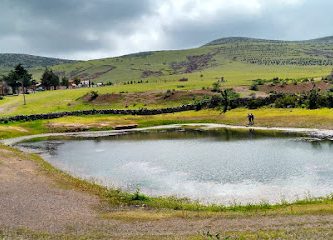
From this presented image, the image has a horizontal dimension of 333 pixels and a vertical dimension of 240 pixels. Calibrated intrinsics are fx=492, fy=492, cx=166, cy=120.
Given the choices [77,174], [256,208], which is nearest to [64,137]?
[77,174]

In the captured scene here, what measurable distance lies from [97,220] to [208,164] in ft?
79.2

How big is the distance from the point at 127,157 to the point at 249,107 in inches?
2170

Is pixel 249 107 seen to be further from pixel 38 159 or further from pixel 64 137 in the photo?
pixel 38 159

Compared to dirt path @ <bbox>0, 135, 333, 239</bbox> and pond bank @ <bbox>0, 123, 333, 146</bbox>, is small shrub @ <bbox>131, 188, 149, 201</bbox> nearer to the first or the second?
dirt path @ <bbox>0, 135, 333, 239</bbox>

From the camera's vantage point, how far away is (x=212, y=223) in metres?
33.8

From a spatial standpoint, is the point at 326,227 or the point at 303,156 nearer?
the point at 326,227

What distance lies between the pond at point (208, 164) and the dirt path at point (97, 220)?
6393 millimetres

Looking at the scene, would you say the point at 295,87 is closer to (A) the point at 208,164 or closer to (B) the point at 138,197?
(A) the point at 208,164

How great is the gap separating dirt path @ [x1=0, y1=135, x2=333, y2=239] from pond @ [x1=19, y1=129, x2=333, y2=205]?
252 inches

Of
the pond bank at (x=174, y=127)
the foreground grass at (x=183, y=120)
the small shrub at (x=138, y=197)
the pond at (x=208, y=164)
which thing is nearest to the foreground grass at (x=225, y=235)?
the small shrub at (x=138, y=197)

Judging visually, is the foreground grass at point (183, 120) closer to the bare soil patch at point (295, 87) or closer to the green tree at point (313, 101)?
the green tree at point (313, 101)

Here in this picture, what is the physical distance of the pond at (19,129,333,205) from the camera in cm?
4447

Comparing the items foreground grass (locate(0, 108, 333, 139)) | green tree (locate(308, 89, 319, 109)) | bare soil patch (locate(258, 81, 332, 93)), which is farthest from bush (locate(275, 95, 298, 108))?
bare soil patch (locate(258, 81, 332, 93))

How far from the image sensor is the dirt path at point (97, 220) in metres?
32.2
